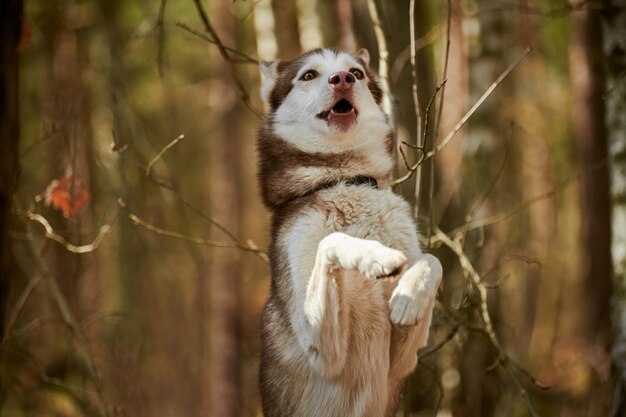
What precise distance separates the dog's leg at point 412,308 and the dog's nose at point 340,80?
1216 mm

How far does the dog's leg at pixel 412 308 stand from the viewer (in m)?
3.62

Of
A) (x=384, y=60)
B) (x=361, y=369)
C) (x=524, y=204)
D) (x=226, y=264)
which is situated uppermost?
(x=384, y=60)

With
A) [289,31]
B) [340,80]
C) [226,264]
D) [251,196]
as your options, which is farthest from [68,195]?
[251,196]

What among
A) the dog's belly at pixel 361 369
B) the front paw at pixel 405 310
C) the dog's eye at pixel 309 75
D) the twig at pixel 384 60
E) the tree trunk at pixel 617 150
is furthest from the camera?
the twig at pixel 384 60

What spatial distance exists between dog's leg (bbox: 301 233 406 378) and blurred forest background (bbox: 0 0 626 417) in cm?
84

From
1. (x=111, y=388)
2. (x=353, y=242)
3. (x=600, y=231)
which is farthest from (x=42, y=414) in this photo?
(x=600, y=231)

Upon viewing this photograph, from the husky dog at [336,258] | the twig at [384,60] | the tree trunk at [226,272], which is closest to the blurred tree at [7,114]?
the husky dog at [336,258]

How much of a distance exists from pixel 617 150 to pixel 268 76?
2642 millimetres

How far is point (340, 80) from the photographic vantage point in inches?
178

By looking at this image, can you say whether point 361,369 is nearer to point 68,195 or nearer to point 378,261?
point 378,261

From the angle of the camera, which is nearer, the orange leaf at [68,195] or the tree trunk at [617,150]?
the tree trunk at [617,150]

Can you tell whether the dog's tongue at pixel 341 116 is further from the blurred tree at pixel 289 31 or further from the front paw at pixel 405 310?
the blurred tree at pixel 289 31

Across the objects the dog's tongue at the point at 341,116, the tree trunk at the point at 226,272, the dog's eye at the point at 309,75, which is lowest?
the tree trunk at the point at 226,272

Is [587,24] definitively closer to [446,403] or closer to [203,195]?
[446,403]
